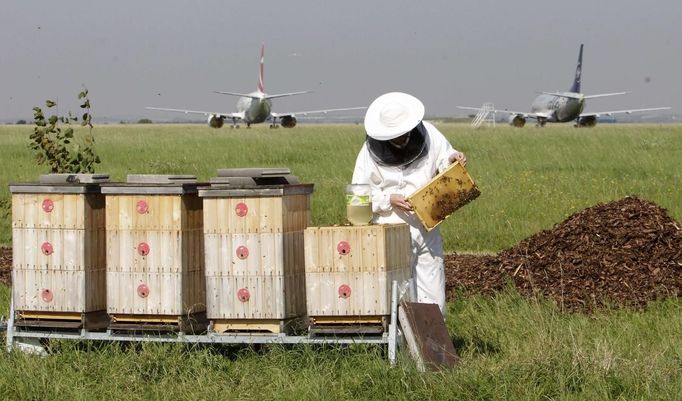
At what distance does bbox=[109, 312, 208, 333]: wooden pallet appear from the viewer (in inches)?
325

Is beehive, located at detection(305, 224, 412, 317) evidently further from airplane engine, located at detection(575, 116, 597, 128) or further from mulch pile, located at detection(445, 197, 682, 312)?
airplane engine, located at detection(575, 116, 597, 128)

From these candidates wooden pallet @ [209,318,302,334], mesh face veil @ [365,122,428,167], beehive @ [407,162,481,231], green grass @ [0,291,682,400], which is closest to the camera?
green grass @ [0,291,682,400]

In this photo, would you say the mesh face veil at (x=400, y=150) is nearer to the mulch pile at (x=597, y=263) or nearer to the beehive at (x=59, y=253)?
the beehive at (x=59, y=253)

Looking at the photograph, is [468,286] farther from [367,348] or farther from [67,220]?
[67,220]

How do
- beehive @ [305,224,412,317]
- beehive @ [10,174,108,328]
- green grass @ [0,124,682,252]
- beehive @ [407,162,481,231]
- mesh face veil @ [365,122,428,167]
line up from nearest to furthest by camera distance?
beehive @ [305,224,412,317], beehive @ [407,162,481,231], beehive @ [10,174,108,328], mesh face veil @ [365,122,428,167], green grass @ [0,124,682,252]

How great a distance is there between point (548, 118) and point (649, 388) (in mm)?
77375

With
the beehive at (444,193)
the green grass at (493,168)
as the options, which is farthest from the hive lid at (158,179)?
the green grass at (493,168)

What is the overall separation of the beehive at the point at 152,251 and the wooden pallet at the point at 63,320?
26 cm

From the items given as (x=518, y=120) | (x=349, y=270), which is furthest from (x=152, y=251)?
(x=518, y=120)

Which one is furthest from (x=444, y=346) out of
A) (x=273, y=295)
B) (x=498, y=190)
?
(x=498, y=190)

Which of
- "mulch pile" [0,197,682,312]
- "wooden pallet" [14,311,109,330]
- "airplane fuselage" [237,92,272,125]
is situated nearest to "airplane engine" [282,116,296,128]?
"airplane fuselage" [237,92,272,125]

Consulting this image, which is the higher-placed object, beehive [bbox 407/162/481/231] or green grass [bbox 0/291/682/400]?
beehive [bbox 407/162/481/231]

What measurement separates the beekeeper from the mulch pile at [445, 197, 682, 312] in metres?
2.34

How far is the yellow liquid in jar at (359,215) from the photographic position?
8.02 m
